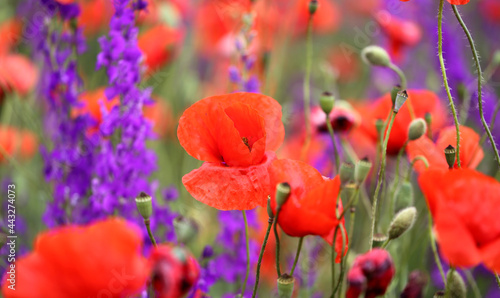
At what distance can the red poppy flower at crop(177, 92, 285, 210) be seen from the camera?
444 millimetres

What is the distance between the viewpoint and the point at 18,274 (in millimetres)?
329

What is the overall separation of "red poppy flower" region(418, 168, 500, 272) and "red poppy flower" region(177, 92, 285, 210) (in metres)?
0.15

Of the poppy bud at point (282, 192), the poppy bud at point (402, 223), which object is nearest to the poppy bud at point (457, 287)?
the poppy bud at point (402, 223)

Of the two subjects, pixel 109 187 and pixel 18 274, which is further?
pixel 109 187

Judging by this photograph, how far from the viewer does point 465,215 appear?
35cm

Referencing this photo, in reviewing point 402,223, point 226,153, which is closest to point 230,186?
point 226,153

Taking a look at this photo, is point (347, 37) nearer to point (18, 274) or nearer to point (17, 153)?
point (17, 153)

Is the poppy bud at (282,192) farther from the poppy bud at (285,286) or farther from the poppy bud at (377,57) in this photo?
the poppy bud at (377,57)

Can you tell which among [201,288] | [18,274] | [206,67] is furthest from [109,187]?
[206,67]

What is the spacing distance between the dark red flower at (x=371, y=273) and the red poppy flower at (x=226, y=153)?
13cm

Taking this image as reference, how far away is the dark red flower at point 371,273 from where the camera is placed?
334mm

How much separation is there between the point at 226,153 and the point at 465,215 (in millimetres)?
208

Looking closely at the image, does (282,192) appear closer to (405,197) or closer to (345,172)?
(345,172)

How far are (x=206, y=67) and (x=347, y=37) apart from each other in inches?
29.4
